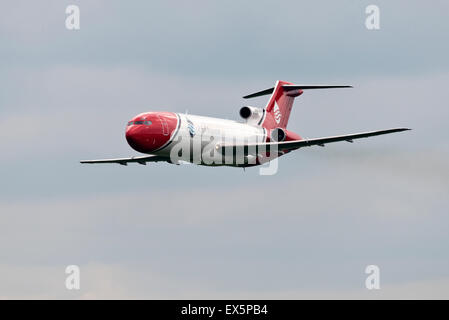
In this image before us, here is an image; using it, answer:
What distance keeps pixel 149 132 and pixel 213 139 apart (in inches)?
256

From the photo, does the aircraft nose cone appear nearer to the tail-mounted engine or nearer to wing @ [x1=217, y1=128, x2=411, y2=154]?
wing @ [x1=217, y1=128, x2=411, y2=154]

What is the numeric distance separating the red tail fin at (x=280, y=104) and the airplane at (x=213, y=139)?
98 centimetres

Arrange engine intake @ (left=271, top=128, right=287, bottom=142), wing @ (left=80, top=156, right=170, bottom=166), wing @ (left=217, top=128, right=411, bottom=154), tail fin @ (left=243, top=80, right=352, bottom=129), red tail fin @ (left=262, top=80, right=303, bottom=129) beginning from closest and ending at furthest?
wing @ (left=217, top=128, right=411, bottom=154) < wing @ (left=80, top=156, right=170, bottom=166) < engine intake @ (left=271, top=128, right=287, bottom=142) < red tail fin @ (left=262, top=80, right=303, bottom=129) < tail fin @ (left=243, top=80, right=352, bottom=129)

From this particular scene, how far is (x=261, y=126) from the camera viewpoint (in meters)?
87.6

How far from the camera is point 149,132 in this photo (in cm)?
7469

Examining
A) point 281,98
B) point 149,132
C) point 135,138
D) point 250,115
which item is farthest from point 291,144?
point 281,98

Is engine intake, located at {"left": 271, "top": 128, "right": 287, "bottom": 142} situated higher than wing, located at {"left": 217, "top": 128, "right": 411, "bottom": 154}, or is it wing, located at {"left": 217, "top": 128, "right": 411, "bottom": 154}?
engine intake, located at {"left": 271, "top": 128, "right": 287, "bottom": 142}

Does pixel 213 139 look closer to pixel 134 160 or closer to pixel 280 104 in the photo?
pixel 134 160

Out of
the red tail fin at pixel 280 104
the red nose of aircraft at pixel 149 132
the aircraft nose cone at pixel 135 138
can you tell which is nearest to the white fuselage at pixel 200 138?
the red nose of aircraft at pixel 149 132

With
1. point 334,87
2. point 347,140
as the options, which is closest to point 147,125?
point 347,140

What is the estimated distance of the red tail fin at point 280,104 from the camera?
300 ft

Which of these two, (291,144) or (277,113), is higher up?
(277,113)

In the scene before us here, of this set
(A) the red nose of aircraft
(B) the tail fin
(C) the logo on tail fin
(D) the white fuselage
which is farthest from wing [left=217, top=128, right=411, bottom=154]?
(B) the tail fin

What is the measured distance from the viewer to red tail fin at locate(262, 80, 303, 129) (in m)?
91.4
